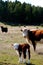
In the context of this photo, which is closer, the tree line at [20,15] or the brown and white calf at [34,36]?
the brown and white calf at [34,36]

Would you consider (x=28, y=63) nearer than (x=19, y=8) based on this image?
Yes

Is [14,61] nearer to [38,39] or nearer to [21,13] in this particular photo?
[38,39]

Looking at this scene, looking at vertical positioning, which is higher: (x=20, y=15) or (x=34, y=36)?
(x=34, y=36)

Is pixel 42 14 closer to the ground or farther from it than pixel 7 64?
closer to the ground

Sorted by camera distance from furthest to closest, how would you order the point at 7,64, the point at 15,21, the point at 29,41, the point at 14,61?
the point at 15,21 < the point at 29,41 < the point at 14,61 < the point at 7,64

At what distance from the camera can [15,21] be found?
10769 centimetres

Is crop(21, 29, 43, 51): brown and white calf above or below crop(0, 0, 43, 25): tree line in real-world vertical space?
above

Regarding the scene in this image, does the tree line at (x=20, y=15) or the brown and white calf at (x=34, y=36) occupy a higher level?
the brown and white calf at (x=34, y=36)

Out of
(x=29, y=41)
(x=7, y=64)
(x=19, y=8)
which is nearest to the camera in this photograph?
(x=7, y=64)

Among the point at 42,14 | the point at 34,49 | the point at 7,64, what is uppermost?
the point at 7,64

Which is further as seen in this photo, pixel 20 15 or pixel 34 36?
pixel 20 15

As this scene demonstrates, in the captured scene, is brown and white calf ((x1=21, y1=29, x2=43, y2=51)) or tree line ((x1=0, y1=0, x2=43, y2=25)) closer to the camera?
brown and white calf ((x1=21, y1=29, x2=43, y2=51))

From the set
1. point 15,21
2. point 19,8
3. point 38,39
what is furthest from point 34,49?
point 19,8

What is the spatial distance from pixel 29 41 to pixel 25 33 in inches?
55.7
